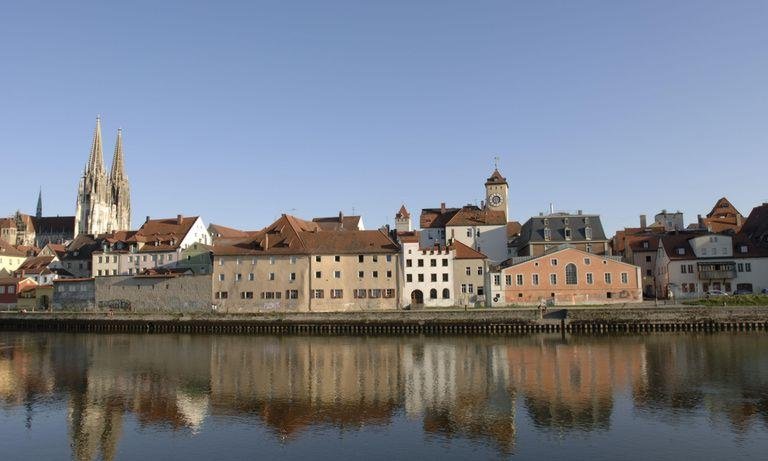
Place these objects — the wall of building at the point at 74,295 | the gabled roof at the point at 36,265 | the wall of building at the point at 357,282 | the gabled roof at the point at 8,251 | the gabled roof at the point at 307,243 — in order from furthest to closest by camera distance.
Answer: the gabled roof at the point at 8,251, the gabled roof at the point at 36,265, the wall of building at the point at 74,295, the gabled roof at the point at 307,243, the wall of building at the point at 357,282

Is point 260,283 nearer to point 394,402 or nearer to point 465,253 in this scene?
point 465,253

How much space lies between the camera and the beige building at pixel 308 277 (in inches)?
2638

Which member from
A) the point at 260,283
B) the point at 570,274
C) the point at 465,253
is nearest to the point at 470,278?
the point at 465,253

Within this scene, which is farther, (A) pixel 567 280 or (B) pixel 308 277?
Answer: (B) pixel 308 277

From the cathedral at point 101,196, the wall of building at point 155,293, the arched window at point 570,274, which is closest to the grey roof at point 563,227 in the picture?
the arched window at point 570,274

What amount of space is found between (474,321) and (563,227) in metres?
24.4

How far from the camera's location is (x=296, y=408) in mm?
28047

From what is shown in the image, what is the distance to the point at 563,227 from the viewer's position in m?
75.9

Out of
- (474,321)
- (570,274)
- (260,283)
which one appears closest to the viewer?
(474,321)

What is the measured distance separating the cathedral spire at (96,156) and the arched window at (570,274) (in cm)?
11953

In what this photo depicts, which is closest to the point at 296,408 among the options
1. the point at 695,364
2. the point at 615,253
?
the point at 695,364

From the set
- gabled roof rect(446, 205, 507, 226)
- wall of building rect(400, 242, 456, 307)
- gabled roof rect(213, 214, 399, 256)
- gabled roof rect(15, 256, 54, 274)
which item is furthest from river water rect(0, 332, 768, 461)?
gabled roof rect(15, 256, 54, 274)

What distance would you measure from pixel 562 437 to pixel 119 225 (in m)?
144

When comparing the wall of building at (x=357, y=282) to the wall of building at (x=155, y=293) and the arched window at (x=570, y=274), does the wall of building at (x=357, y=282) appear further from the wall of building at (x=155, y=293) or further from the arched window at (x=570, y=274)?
the arched window at (x=570, y=274)
